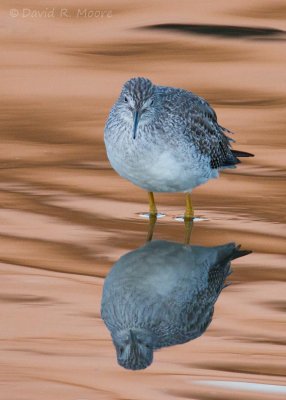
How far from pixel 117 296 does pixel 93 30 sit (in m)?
10.0

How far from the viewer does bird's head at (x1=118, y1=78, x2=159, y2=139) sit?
11977mm

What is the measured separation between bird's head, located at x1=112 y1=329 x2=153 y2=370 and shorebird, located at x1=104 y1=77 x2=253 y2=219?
9.24ft

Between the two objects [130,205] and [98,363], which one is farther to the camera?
[130,205]

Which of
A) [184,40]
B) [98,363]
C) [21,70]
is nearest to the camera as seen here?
[98,363]

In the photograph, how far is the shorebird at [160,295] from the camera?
360 inches

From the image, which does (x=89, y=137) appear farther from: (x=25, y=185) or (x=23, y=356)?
(x=23, y=356)

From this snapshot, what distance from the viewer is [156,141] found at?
1195 centimetres

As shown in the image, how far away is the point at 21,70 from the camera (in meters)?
17.7

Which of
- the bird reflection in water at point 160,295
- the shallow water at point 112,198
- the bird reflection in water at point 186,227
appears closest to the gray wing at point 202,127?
the shallow water at point 112,198

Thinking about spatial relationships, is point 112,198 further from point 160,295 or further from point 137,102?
point 160,295

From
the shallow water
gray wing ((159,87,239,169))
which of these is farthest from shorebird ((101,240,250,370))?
gray wing ((159,87,239,169))

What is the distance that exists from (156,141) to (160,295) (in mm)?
2260

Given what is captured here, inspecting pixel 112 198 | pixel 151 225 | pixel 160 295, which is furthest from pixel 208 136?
pixel 160 295

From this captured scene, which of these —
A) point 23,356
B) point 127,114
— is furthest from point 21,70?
point 23,356
